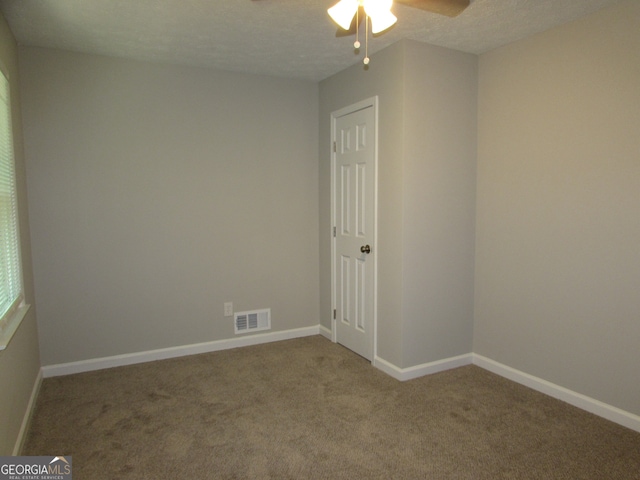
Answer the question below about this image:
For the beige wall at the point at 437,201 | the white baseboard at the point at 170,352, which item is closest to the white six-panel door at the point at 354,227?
the beige wall at the point at 437,201

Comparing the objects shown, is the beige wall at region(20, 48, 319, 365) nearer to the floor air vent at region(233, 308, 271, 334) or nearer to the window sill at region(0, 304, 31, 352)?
the floor air vent at region(233, 308, 271, 334)

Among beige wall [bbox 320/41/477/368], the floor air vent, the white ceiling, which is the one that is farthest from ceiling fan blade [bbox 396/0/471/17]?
the floor air vent

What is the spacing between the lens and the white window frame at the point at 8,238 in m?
2.18

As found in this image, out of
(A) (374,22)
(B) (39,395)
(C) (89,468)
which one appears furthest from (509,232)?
(B) (39,395)

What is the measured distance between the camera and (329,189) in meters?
3.96

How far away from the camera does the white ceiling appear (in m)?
2.43

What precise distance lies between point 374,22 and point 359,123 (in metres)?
1.55

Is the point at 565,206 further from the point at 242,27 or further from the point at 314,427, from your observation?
the point at 242,27

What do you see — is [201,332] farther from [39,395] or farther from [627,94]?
[627,94]

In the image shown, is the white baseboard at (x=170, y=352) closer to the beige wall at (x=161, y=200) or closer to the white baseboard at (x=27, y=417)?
the beige wall at (x=161, y=200)

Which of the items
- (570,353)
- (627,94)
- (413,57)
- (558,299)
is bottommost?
(570,353)

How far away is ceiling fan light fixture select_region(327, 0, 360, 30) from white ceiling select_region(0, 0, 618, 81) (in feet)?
1.86

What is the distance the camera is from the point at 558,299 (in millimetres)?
2828

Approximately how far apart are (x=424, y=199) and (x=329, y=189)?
1079 millimetres
